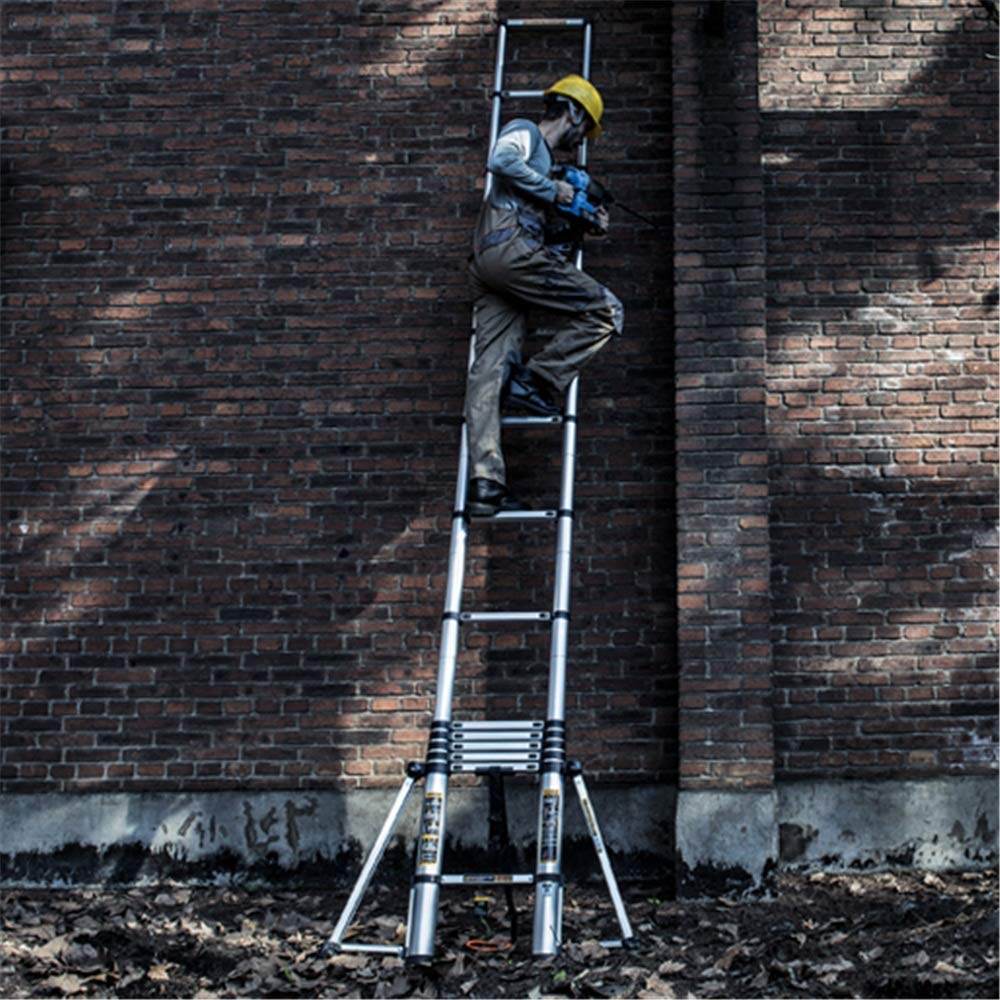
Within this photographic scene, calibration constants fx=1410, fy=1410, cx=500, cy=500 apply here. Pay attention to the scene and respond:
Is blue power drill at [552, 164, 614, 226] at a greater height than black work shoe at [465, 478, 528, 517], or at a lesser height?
greater

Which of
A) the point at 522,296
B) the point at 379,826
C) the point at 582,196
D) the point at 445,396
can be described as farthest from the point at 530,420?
the point at 379,826

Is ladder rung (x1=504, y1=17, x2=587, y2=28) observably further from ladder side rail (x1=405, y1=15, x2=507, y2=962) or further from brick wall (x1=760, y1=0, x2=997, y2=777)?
ladder side rail (x1=405, y1=15, x2=507, y2=962)

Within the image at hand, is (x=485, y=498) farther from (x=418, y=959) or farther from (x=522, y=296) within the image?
(x=418, y=959)

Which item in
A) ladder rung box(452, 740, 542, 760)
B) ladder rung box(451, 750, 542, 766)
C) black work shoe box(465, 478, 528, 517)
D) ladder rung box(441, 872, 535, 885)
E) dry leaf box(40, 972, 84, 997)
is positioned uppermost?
black work shoe box(465, 478, 528, 517)

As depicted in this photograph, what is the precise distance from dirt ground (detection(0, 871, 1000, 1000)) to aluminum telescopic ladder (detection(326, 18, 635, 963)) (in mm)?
188

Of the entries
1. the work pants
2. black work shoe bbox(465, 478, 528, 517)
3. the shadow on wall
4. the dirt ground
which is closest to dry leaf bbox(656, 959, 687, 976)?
the dirt ground

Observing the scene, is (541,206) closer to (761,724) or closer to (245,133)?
(245,133)

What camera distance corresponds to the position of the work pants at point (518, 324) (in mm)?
6496

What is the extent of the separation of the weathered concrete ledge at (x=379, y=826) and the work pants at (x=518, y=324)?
68.3 inches

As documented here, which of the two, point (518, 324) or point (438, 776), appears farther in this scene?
point (518, 324)

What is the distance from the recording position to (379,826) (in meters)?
6.81

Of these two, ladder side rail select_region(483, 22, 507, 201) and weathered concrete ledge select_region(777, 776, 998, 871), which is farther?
ladder side rail select_region(483, 22, 507, 201)

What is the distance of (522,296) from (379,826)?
2628 millimetres

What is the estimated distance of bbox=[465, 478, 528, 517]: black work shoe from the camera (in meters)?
6.49
